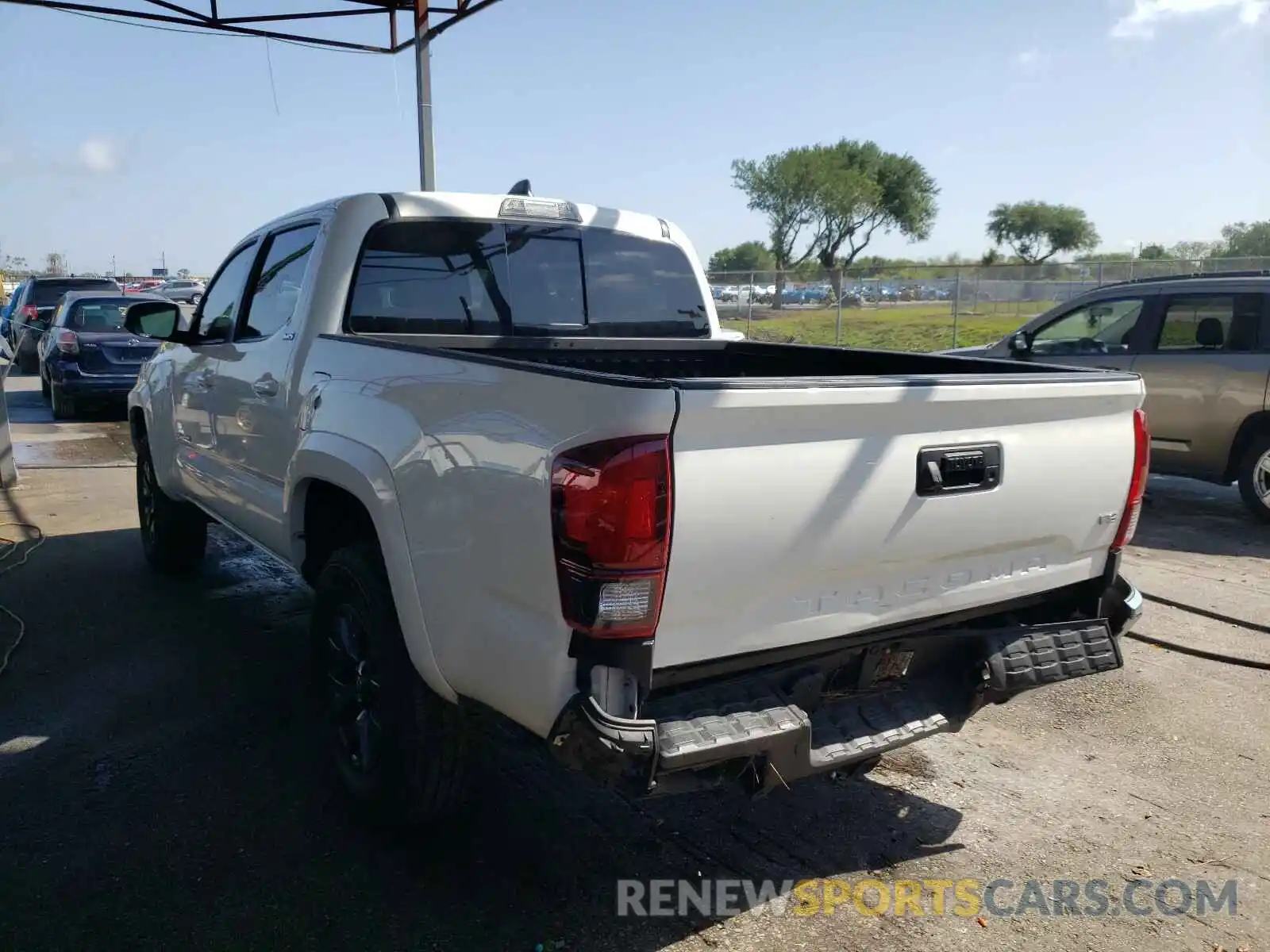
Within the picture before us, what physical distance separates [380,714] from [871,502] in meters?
1.67

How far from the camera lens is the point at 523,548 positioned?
2488mm

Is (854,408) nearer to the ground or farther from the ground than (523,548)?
farther from the ground

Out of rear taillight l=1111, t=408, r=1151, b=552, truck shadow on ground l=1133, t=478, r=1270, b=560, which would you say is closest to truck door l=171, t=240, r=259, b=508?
rear taillight l=1111, t=408, r=1151, b=552

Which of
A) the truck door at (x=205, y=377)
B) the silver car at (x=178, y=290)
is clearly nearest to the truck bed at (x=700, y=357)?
the truck door at (x=205, y=377)

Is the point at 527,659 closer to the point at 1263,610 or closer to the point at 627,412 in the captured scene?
the point at 627,412

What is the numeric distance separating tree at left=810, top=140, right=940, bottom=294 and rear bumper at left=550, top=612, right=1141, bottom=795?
6181cm

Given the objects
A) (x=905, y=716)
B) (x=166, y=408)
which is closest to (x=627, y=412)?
(x=905, y=716)

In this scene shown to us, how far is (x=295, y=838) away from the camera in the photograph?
3363mm

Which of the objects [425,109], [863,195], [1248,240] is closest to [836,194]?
[863,195]

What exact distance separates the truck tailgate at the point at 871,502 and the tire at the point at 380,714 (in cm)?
100

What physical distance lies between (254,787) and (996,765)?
280 cm

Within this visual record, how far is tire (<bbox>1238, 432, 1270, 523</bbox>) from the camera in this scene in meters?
7.90

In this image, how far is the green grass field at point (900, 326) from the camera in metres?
22.5

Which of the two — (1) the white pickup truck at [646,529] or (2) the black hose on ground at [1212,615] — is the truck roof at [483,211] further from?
(2) the black hose on ground at [1212,615]
